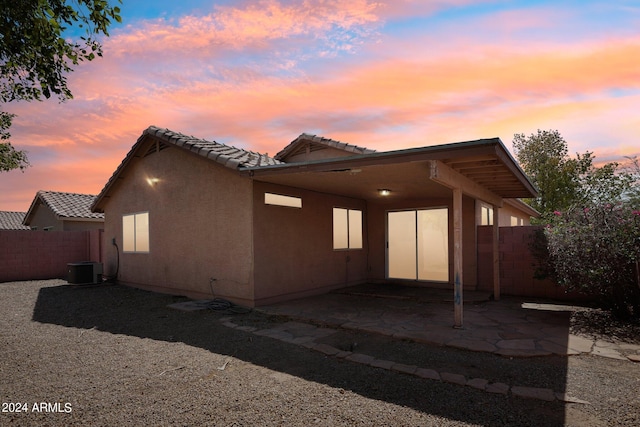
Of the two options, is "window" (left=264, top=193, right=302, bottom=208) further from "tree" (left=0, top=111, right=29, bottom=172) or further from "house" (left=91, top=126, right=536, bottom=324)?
"tree" (left=0, top=111, right=29, bottom=172)

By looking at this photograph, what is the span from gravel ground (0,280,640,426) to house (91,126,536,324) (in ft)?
5.96

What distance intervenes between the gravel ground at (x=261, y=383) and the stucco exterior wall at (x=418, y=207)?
4.87 metres

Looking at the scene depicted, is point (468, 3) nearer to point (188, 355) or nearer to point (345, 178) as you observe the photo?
point (345, 178)

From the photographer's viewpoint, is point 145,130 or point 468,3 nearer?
point 468,3

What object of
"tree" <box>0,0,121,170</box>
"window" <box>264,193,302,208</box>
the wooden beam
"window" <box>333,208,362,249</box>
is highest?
"tree" <box>0,0,121,170</box>

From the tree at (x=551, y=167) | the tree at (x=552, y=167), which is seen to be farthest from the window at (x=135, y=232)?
the tree at (x=551, y=167)

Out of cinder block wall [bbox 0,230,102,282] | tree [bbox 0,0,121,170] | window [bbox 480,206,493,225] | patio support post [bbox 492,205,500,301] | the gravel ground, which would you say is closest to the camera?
the gravel ground

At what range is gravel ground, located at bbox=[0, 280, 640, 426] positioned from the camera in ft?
10.3

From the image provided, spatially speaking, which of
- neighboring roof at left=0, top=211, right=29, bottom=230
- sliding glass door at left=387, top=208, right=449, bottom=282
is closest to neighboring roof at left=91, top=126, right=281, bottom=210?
sliding glass door at left=387, top=208, right=449, bottom=282

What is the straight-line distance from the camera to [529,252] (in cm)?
885

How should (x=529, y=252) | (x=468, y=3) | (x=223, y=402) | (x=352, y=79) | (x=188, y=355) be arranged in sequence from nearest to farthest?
(x=223, y=402), (x=188, y=355), (x=468, y=3), (x=352, y=79), (x=529, y=252)

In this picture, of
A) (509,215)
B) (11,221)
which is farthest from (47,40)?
(11,221)

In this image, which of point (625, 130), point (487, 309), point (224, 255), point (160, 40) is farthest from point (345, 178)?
point (625, 130)

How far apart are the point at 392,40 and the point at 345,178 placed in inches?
103
